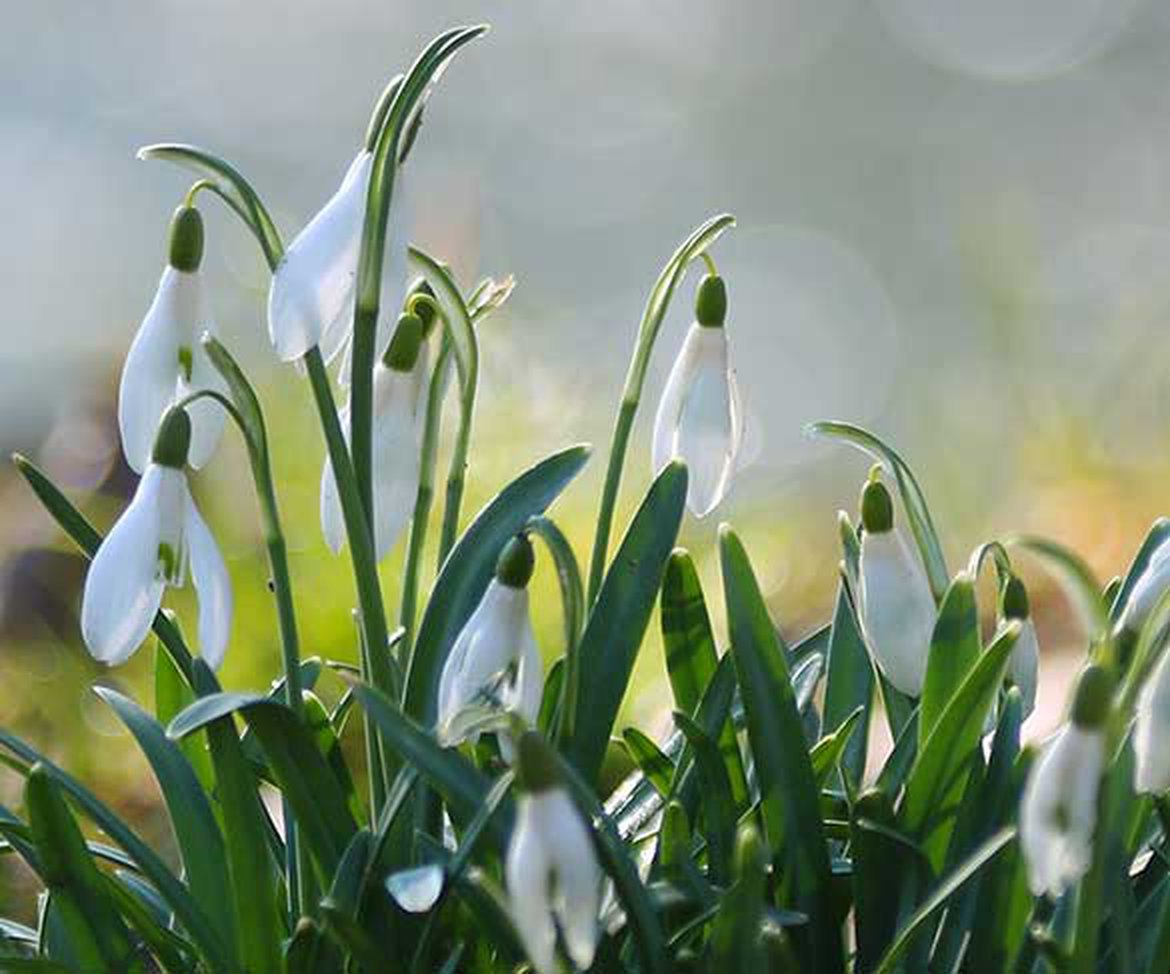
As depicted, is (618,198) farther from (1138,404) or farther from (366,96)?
(1138,404)

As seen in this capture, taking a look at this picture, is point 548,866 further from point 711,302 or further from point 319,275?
point 711,302

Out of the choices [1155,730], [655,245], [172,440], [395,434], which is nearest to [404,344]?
[395,434]

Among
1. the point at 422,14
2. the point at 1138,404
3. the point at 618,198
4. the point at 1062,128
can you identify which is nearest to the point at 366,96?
the point at 422,14

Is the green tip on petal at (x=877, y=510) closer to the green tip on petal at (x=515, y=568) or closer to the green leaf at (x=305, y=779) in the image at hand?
the green tip on petal at (x=515, y=568)

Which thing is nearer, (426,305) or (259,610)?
(426,305)

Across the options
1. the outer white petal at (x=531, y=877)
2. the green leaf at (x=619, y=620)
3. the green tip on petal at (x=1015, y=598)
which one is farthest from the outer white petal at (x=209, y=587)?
the green tip on petal at (x=1015, y=598)
